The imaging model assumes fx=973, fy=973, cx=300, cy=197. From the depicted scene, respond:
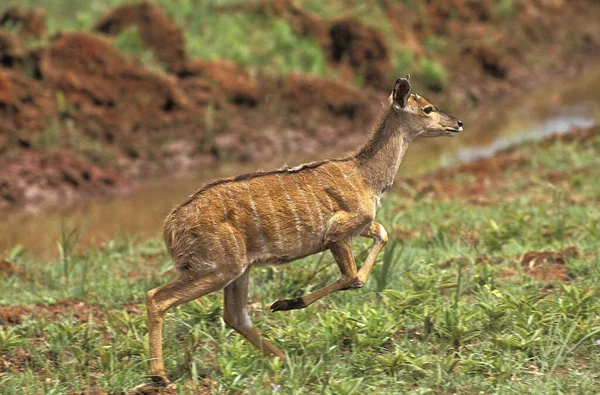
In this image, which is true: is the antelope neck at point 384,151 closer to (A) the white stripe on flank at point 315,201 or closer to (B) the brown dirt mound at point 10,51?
(A) the white stripe on flank at point 315,201

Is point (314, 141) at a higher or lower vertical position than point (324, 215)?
lower

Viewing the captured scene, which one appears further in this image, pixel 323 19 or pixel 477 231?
pixel 323 19

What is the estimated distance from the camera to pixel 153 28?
630 inches

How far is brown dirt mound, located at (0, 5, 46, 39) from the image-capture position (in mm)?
15180

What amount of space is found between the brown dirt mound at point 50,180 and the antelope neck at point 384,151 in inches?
303

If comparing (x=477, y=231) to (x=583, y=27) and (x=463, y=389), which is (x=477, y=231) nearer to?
(x=463, y=389)

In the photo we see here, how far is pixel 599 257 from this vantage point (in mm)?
7551

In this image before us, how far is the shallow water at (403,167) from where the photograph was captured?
12.0 metres

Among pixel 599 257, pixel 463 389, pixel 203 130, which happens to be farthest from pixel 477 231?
pixel 203 130

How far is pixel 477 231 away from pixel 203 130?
7152 millimetres

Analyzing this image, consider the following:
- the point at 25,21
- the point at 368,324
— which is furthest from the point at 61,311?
the point at 25,21

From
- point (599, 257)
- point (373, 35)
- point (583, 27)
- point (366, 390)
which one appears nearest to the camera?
point (366, 390)

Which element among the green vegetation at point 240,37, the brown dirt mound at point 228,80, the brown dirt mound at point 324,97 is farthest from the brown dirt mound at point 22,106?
the brown dirt mound at point 324,97

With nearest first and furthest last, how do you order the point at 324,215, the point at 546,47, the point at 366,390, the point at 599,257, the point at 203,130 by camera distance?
the point at 366,390 < the point at 324,215 < the point at 599,257 < the point at 203,130 < the point at 546,47
